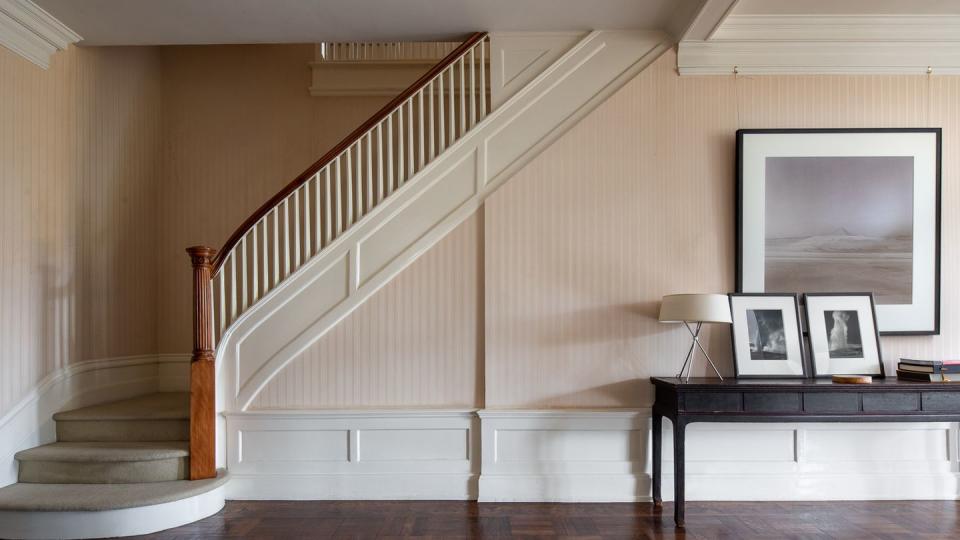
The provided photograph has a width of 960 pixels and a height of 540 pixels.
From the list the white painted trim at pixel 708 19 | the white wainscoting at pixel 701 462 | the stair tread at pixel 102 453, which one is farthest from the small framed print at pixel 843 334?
the stair tread at pixel 102 453

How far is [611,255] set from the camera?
463cm

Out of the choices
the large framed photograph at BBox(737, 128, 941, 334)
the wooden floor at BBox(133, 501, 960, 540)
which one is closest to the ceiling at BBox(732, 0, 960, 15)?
the large framed photograph at BBox(737, 128, 941, 334)

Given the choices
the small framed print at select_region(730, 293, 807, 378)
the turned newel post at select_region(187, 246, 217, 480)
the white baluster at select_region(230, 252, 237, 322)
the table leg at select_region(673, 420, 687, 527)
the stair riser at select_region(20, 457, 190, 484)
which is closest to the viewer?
the table leg at select_region(673, 420, 687, 527)

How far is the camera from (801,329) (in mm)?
4496

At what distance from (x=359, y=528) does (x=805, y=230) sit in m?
3.57

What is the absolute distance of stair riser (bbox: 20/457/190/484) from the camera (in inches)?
165

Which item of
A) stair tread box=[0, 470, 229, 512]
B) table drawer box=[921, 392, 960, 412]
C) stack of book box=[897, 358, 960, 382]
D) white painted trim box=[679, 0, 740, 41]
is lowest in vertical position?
stair tread box=[0, 470, 229, 512]

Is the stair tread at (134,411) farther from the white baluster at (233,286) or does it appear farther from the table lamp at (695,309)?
the table lamp at (695,309)

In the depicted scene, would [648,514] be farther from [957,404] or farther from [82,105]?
[82,105]

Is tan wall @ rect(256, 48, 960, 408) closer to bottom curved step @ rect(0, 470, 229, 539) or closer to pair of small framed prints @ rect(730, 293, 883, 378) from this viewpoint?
pair of small framed prints @ rect(730, 293, 883, 378)

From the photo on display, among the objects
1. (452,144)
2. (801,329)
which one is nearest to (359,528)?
(452,144)

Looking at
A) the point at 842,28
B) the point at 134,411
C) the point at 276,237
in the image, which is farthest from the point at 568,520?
the point at 842,28

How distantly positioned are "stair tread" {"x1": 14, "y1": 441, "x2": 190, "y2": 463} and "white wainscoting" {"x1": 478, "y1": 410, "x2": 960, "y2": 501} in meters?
2.06

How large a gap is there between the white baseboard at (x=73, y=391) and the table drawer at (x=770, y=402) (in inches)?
180
